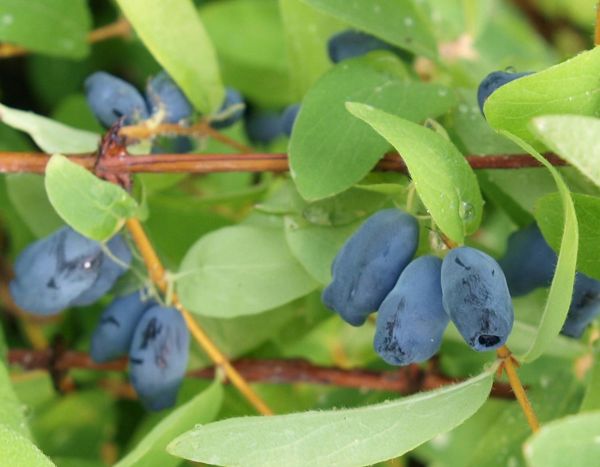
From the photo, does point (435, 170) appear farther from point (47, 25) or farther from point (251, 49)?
point (251, 49)

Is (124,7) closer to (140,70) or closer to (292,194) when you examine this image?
(292,194)

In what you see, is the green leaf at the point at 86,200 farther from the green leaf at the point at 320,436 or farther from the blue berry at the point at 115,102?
the green leaf at the point at 320,436

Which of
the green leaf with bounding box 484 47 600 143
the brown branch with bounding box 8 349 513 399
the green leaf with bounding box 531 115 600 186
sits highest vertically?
the green leaf with bounding box 531 115 600 186

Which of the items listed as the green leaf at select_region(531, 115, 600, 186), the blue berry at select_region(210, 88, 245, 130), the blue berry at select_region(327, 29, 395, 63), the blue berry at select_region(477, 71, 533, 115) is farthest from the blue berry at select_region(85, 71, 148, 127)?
the green leaf at select_region(531, 115, 600, 186)

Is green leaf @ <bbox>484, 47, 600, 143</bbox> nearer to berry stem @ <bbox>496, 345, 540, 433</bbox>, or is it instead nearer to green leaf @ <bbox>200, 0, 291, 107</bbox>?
berry stem @ <bbox>496, 345, 540, 433</bbox>

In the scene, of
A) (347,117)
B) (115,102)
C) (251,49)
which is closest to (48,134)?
(115,102)

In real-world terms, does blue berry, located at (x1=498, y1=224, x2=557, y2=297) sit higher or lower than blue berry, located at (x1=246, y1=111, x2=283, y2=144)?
higher

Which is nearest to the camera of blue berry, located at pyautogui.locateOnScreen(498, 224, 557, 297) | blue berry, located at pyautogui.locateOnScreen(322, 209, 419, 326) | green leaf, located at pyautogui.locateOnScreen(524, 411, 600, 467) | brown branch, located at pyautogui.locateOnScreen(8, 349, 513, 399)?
green leaf, located at pyautogui.locateOnScreen(524, 411, 600, 467)

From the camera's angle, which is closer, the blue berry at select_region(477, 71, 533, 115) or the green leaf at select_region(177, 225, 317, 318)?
the blue berry at select_region(477, 71, 533, 115)
